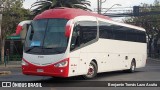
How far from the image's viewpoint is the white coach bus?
1658 centimetres

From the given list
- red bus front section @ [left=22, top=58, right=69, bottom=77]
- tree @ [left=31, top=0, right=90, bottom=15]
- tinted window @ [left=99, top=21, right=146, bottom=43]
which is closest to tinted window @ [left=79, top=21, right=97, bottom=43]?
tinted window @ [left=99, top=21, right=146, bottom=43]

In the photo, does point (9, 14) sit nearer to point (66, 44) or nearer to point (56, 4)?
point (56, 4)

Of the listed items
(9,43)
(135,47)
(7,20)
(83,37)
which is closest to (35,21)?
(83,37)

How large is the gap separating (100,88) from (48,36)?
11.8 ft

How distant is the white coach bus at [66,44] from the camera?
1658cm

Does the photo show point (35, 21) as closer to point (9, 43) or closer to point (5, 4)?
point (5, 4)

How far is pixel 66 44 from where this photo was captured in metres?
16.7

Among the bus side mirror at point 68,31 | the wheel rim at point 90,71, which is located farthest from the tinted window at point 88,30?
the bus side mirror at point 68,31

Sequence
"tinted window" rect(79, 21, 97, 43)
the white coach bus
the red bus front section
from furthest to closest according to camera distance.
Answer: "tinted window" rect(79, 21, 97, 43) < the white coach bus < the red bus front section

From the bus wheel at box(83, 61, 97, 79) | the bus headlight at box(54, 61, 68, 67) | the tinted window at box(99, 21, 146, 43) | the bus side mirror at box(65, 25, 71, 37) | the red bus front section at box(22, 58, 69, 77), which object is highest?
the bus side mirror at box(65, 25, 71, 37)

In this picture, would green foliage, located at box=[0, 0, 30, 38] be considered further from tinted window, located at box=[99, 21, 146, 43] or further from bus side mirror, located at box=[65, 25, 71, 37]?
bus side mirror, located at box=[65, 25, 71, 37]

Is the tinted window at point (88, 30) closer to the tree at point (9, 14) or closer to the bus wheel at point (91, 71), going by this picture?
the bus wheel at point (91, 71)

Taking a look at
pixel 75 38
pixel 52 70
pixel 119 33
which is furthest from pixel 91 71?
pixel 119 33

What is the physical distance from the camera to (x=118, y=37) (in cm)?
2278
